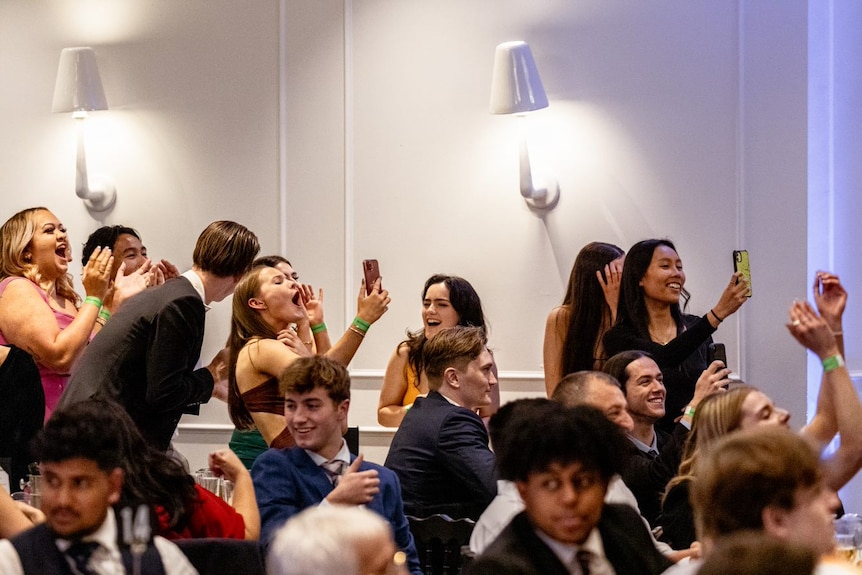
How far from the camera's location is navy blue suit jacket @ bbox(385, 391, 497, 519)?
3293 mm

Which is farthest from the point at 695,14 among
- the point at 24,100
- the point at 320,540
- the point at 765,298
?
the point at 320,540

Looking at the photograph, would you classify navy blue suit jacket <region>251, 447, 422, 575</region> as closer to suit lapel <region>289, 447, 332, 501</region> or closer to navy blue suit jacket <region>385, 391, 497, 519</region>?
suit lapel <region>289, 447, 332, 501</region>

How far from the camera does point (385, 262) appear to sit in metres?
5.23

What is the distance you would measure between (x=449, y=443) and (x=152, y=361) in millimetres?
914

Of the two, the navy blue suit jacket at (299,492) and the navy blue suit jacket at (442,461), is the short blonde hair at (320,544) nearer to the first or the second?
the navy blue suit jacket at (299,492)

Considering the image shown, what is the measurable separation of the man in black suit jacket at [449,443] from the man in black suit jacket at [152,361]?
674 mm

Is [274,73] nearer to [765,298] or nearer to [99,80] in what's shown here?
[99,80]

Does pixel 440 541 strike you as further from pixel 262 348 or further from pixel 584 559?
pixel 584 559

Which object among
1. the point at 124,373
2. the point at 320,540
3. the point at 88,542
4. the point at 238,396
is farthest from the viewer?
the point at 238,396

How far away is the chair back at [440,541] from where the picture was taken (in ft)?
9.58

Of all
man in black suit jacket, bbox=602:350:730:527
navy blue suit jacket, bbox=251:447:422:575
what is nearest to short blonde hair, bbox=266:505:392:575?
navy blue suit jacket, bbox=251:447:422:575

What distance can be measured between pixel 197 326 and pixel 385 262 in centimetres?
176

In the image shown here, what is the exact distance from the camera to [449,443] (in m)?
3.31

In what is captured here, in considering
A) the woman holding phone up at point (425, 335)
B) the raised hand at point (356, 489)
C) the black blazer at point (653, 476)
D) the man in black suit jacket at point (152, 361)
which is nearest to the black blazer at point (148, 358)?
the man in black suit jacket at point (152, 361)
